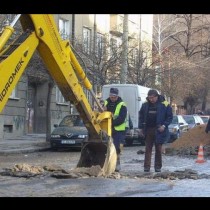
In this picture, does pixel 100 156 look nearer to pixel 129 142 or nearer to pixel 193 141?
pixel 193 141

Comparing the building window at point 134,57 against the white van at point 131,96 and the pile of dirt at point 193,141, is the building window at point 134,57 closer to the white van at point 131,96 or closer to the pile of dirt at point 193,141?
the white van at point 131,96

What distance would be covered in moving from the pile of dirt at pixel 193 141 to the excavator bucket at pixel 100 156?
28.7 feet

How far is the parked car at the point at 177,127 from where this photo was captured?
30781 mm

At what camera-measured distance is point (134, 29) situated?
42.6 m

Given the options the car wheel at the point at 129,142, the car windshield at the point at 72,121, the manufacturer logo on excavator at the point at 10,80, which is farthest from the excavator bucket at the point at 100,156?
the car wheel at the point at 129,142

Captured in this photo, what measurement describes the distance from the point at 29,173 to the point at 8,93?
2.98 metres

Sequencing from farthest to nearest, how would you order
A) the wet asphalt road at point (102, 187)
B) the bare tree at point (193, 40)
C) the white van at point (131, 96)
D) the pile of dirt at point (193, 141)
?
the bare tree at point (193, 40) < the white van at point (131, 96) < the pile of dirt at point (193, 141) < the wet asphalt road at point (102, 187)

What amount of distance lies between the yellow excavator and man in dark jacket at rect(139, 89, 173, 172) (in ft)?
4.26

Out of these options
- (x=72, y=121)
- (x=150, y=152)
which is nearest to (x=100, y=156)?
(x=150, y=152)

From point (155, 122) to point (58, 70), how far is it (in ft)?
10.8

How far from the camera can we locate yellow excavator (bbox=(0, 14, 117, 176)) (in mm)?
9336

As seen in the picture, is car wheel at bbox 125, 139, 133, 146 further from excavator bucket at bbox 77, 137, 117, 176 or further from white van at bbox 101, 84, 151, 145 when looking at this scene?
excavator bucket at bbox 77, 137, 117, 176

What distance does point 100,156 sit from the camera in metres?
12.3
